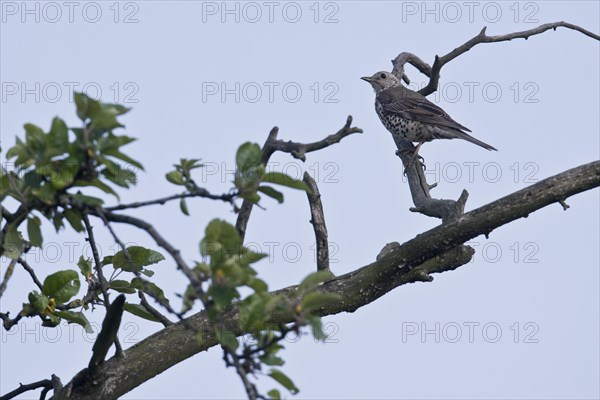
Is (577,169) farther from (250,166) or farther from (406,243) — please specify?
(250,166)

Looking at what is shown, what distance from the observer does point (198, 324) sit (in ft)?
18.0

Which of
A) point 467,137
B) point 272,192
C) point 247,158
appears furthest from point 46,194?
point 467,137

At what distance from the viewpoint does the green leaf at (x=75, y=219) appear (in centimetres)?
374

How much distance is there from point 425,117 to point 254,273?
290 inches

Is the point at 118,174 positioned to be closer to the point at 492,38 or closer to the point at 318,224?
the point at 318,224

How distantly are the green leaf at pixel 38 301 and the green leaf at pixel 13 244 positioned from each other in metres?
0.96

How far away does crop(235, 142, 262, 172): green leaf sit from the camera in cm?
355

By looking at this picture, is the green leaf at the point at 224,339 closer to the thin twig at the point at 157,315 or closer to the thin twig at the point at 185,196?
the thin twig at the point at 185,196

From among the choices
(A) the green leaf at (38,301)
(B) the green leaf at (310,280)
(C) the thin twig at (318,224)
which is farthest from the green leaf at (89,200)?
(C) the thin twig at (318,224)

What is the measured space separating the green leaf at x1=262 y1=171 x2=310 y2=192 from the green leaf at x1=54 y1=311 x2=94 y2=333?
1.98 meters

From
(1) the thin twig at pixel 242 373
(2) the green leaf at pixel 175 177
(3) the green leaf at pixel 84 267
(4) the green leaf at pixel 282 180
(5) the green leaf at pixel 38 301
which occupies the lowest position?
(1) the thin twig at pixel 242 373

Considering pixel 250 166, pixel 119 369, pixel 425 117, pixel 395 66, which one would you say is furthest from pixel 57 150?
pixel 425 117

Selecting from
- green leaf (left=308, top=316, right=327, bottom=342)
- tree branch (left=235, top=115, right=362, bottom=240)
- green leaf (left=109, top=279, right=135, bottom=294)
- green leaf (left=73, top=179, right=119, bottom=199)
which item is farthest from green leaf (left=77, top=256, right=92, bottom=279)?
green leaf (left=308, top=316, right=327, bottom=342)

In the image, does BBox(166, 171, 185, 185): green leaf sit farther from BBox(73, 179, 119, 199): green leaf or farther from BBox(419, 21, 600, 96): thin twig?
BBox(419, 21, 600, 96): thin twig
